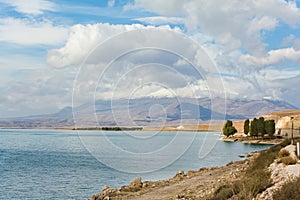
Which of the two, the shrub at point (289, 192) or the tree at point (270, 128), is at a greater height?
the tree at point (270, 128)

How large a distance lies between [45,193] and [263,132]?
106058mm

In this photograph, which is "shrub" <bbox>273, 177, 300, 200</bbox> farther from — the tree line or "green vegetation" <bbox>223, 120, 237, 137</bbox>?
"green vegetation" <bbox>223, 120, 237, 137</bbox>

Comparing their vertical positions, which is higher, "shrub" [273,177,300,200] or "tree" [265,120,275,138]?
"tree" [265,120,275,138]

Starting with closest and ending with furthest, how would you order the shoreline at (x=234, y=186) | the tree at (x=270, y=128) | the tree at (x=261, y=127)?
the shoreline at (x=234, y=186), the tree at (x=270, y=128), the tree at (x=261, y=127)

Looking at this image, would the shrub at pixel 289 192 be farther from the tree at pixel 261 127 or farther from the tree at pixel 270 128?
the tree at pixel 261 127

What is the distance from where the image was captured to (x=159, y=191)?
97.4 feet

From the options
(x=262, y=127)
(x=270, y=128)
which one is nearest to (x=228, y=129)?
(x=262, y=127)

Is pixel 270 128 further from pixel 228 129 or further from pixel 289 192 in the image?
pixel 289 192

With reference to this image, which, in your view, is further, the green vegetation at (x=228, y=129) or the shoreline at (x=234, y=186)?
the green vegetation at (x=228, y=129)

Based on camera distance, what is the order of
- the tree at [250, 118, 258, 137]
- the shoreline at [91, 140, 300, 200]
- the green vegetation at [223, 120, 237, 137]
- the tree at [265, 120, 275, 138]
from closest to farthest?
the shoreline at [91, 140, 300, 200] → the tree at [265, 120, 275, 138] → the tree at [250, 118, 258, 137] → the green vegetation at [223, 120, 237, 137]

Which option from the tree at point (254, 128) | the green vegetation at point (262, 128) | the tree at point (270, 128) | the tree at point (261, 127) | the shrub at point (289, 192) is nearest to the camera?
the shrub at point (289, 192)

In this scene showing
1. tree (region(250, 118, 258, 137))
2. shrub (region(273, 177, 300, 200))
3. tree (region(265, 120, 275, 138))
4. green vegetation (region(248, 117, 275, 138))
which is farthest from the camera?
tree (region(250, 118, 258, 137))

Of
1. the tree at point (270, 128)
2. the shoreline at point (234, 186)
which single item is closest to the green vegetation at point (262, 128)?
the tree at point (270, 128)

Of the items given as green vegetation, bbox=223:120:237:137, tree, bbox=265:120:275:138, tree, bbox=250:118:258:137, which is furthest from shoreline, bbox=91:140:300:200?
green vegetation, bbox=223:120:237:137
